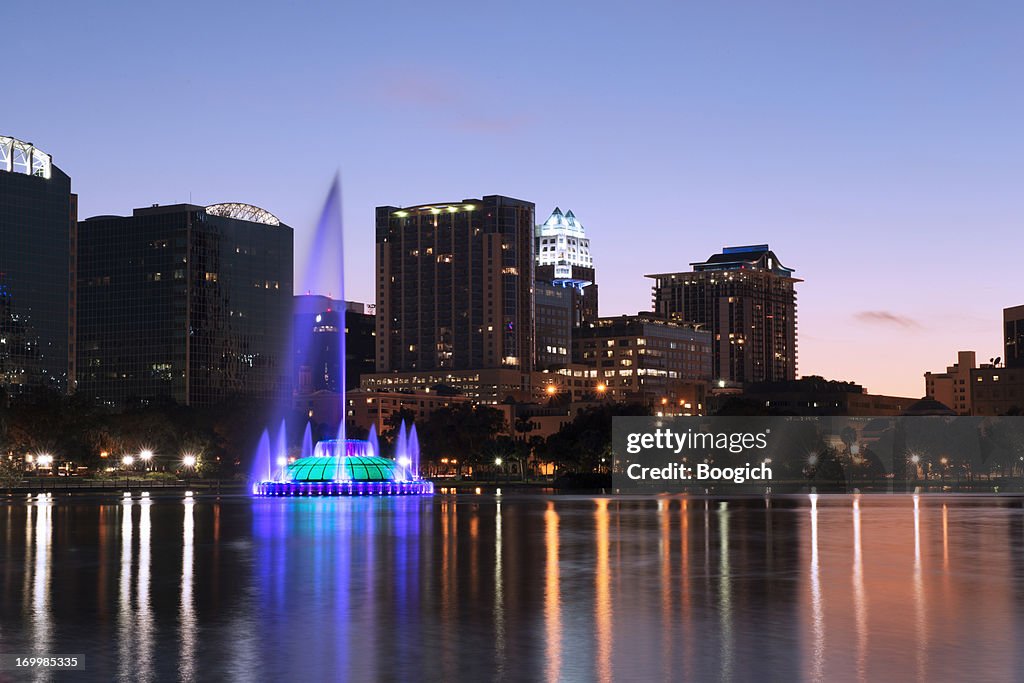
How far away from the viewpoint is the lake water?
18.5m

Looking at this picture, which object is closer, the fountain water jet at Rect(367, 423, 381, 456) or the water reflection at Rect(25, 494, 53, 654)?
the water reflection at Rect(25, 494, 53, 654)

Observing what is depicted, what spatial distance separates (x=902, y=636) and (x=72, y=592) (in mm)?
17390

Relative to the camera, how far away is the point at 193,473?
164 metres

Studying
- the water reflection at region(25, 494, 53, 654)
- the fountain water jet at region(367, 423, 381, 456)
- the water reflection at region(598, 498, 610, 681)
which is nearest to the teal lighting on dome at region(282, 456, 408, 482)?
the fountain water jet at region(367, 423, 381, 456)

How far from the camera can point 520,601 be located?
83.8ft

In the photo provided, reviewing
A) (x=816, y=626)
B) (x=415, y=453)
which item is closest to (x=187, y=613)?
(x=816, y=626)

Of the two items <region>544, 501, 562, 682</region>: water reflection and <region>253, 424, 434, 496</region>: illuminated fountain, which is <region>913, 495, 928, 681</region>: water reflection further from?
<region>253, 424, 434, 496</region>: illuminated fountain

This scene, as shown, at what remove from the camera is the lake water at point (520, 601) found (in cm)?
1855

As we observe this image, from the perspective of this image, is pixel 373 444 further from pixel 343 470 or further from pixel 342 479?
pixel 342 479

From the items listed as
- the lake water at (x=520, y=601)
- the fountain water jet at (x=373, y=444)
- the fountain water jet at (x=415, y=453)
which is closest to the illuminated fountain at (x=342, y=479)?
the fountain water jet at (x=373, y=444)

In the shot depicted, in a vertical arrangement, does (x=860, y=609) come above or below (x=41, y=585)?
below

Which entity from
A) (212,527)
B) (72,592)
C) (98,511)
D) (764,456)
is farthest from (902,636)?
(764,456)

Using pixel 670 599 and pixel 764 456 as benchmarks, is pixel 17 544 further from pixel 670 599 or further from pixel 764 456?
pixel 764 456

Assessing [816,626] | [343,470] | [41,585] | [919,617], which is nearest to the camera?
[816,626]
